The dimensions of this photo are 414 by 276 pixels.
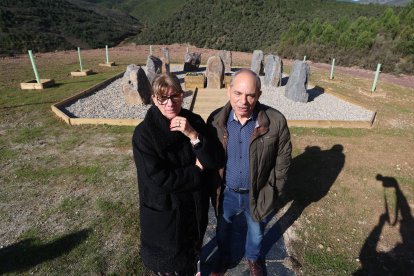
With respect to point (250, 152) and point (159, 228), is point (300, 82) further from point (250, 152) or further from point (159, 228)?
point (159, 228)

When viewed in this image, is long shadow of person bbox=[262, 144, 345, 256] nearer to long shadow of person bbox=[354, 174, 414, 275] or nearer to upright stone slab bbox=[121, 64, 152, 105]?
long shadow of person bbox=[354, 174, 414, 275]

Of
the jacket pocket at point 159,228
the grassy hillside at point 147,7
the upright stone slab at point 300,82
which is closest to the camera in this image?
the jacket pocket at point 159,228

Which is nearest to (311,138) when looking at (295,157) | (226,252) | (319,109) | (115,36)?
(295,157)

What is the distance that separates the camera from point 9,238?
382 centimetres

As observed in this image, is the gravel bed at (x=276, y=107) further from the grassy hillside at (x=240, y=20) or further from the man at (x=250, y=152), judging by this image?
the grassy hillside at (x=240, y=20)

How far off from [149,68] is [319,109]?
704 centimetres

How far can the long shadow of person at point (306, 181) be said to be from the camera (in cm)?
406

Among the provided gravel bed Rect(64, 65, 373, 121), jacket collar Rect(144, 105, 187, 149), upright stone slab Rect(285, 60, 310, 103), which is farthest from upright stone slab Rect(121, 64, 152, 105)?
jacket collar Rect(144, 105, 187, 149)

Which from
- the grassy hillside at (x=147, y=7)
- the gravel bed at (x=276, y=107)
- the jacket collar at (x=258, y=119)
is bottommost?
the gravel bed at (x=276, y=107)

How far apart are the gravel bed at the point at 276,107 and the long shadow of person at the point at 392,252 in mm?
4549

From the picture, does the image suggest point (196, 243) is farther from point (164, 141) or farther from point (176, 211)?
point (164, 141)

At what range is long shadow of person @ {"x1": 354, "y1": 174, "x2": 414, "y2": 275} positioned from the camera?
3.42 metres

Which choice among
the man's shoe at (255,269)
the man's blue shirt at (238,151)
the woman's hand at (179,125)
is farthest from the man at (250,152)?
the woman's hand at (179,125)

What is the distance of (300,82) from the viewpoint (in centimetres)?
1023
